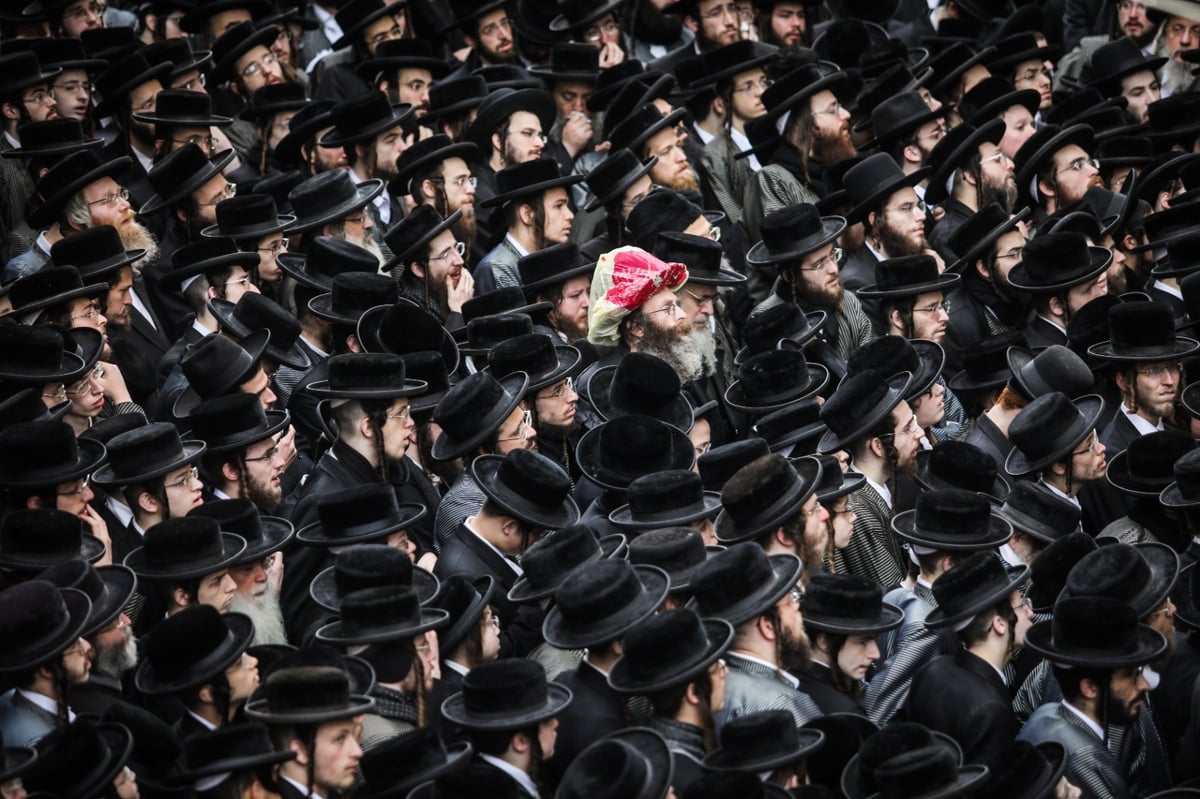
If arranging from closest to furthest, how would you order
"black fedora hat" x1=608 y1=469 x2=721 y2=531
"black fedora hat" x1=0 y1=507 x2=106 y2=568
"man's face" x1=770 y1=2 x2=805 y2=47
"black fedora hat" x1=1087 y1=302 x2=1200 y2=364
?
"black fedora hat" x1=0 y1=507 x2=106 y2=568, "black fedora hat" x1=608 y1=469 x2=721 y2=531, "black fedora hat" x1=1087 y1=302 x2=1200 y2=364, "man's face" x1=770 y1=2 x2=805 y2=47

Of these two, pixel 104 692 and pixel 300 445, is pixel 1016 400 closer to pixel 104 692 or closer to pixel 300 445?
pixel 300 445

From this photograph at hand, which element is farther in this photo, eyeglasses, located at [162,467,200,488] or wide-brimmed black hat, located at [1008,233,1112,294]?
wide-brimmed black hat, located at [1008,233,1112,294]

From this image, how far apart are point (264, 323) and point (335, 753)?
118 inches

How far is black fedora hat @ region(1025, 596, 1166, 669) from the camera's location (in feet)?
20.4

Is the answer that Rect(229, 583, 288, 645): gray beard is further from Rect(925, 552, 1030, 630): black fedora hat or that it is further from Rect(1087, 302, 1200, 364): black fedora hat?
Rect(1087, 302, 1200, 364): black fedora hat

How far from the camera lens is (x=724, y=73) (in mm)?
11047

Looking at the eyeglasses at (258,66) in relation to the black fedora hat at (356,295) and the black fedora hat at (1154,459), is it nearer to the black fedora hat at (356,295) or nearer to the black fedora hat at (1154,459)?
the black fedora hat at (356,295)

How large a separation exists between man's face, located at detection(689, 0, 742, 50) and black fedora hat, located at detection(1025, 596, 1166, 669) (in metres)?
6.39

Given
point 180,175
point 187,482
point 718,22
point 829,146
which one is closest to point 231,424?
point 187,482

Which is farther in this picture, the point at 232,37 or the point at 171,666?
the point at 232,37

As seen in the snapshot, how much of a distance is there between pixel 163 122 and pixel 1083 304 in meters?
5.07

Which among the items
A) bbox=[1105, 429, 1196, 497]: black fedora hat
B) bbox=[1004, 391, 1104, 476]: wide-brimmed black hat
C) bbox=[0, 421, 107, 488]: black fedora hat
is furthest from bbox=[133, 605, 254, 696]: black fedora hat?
bbox=[1105, 429, 1196, 497]: black fedora hat

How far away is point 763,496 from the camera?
271 inches

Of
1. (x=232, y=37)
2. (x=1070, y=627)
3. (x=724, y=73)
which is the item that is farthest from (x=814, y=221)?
(x=232, y=37)
